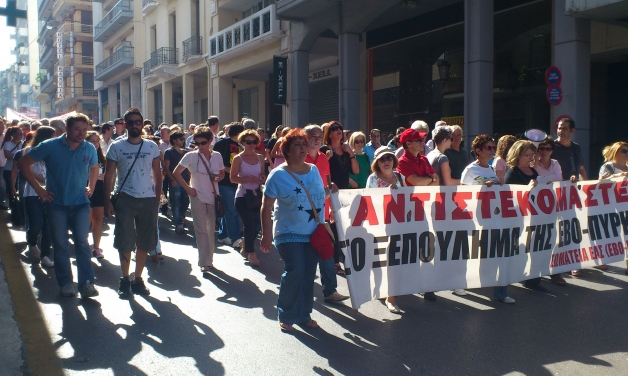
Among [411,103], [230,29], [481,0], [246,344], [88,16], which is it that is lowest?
[246,344]

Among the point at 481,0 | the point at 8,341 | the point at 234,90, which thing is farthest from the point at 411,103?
the point at 8,341

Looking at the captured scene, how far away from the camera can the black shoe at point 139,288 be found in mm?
6090

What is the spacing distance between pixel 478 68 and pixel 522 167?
668 centimetres

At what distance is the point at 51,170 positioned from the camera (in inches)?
226

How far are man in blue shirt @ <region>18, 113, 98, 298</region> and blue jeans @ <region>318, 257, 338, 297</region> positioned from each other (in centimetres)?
228

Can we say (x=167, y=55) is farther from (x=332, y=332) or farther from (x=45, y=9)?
(x=45, y=9)

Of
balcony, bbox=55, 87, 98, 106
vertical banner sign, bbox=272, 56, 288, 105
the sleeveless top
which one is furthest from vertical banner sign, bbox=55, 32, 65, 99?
the sleeveless top

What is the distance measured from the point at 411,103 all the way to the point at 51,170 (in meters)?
14.1

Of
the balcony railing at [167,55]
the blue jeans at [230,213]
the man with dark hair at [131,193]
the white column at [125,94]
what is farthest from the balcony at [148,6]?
the man with dark hair at [131,193]

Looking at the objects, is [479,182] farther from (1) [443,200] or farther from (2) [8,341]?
(2) [8,341]

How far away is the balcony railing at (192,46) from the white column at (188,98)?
4.21 ft

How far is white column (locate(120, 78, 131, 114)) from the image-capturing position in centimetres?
3672

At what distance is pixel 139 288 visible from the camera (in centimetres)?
609

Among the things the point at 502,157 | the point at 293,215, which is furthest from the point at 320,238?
the point at 502,157
